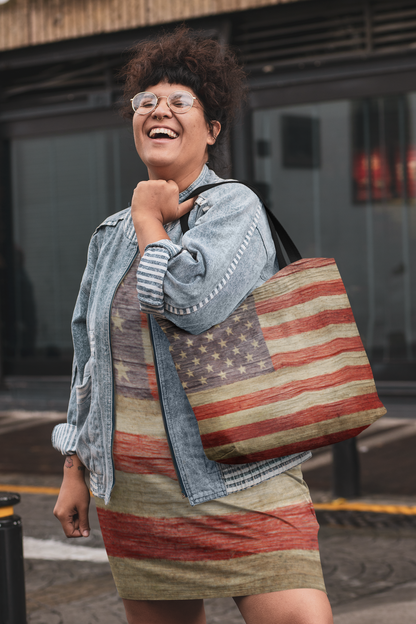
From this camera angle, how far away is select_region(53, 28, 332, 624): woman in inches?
71.4

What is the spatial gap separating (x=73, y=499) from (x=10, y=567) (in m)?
0.96

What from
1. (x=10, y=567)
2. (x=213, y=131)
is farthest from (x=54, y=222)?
(x=213, y=131)

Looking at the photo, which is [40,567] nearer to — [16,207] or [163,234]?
[163,234]

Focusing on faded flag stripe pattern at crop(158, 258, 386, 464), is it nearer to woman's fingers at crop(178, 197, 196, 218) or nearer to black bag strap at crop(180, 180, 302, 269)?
black bag strap at crop(180, 180, 302, 269)

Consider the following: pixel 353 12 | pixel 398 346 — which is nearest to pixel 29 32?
pixel 353 12

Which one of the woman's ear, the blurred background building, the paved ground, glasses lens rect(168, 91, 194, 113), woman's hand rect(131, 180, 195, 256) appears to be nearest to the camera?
woman's hand rect(131, 180, 195, 256)

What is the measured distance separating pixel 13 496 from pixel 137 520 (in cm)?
117

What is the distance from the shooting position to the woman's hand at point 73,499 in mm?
2160

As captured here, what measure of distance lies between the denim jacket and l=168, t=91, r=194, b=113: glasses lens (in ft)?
0.55

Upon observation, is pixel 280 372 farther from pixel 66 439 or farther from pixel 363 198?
pixel 363 198

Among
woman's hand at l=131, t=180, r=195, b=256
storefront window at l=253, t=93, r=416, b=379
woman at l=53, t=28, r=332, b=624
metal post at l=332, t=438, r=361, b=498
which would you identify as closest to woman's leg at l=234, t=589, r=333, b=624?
woman at l=53, t=28, r=332, b=624

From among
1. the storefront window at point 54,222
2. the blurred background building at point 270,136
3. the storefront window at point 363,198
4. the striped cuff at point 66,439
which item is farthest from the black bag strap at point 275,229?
the storefront window at point 54,222

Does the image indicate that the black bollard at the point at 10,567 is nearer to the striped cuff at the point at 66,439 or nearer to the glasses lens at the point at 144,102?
the striped cuff at the point at 66,439

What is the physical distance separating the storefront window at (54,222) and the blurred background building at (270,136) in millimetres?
19
